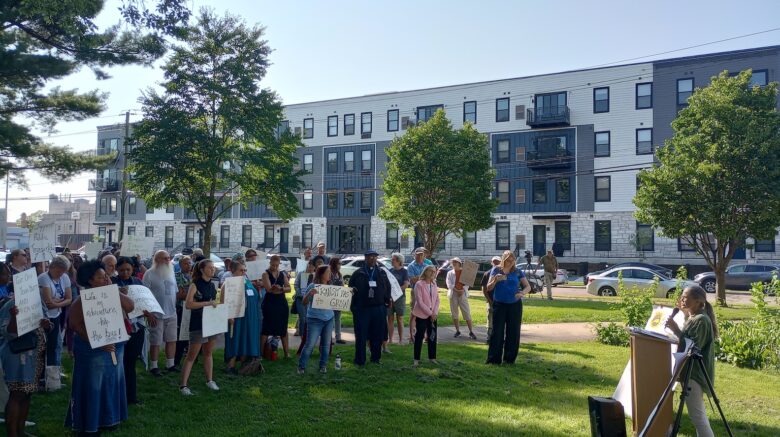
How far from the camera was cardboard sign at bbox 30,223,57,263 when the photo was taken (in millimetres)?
11547

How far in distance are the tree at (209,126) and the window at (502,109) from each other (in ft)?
87.3

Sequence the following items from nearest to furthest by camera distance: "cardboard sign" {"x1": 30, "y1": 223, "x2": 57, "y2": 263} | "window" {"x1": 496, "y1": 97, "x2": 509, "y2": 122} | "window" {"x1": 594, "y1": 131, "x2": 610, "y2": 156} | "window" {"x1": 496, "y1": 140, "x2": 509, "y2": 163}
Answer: "cardboard sign" {"x1": 30, "y1": 223, "x2": 57, "y2": 263} → "window" {"x1": 594, "y1": 131, "x2": 610, "y2": 156} → "window" {"x1": 496, "y1": 140, "x2": 509, "y2": 163} → "window" {"x1": 496, "y1": 97, "x2": 509, "y2": 122}

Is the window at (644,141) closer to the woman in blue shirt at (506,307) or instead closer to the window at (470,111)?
the window at (470,111)

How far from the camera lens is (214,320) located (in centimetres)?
820

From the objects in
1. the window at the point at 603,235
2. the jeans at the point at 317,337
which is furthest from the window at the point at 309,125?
the jeans at the point at 317,337

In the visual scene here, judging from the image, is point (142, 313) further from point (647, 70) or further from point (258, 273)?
point (647, 70)

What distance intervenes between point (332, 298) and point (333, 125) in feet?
145

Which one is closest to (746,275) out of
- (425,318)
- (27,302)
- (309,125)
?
(425,318)

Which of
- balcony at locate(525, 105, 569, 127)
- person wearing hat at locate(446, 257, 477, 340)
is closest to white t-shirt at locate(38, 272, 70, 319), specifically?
person wearing hat at locate(446, 257, 477, 340)

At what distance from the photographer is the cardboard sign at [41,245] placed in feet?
37.9

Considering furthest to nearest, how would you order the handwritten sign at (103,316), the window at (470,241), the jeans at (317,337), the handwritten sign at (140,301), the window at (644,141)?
1. the window at (470,241)
2. the window at (644,141)
3. the jeans at (317,337)
4. the handwritten sign at (140,301)
5. the handwritten sign at (103,316)

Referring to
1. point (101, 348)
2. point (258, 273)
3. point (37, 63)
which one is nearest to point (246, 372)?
point (258, 273)

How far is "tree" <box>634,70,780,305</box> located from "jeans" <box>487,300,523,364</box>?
1366cm

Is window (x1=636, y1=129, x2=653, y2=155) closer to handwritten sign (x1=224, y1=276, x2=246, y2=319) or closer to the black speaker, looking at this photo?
handwritten sign (x1=224, y1=276, x2=246, y2=319)
